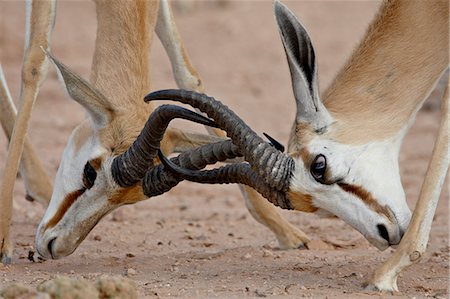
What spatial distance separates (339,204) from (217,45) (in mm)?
13408

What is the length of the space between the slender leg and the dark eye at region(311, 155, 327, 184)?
6.86 ft

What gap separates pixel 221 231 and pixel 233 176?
106 inches

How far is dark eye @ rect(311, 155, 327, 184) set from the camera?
7.07 meters

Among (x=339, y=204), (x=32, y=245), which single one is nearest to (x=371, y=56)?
(x=339, y=204)

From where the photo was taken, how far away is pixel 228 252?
8.78 metres

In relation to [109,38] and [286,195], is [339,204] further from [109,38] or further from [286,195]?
[109,38]

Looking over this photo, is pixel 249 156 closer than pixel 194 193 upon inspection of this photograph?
Yes

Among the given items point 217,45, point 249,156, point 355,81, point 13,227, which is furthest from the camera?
point 217,45

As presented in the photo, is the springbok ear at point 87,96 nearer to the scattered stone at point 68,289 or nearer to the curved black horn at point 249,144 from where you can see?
the curved black horn at point 249,144

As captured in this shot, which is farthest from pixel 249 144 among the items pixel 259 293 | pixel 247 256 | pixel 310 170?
pixel 247 256

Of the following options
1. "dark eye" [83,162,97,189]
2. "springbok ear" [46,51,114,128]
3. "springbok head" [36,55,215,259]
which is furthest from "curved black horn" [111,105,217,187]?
"springbok ear" [46,51,114,128]

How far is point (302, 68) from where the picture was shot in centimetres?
707

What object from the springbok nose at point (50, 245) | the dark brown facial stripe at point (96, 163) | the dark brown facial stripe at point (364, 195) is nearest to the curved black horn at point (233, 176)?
the dark brown facial stripe at point (364, 195)

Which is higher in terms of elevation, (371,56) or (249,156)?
(371,56)
